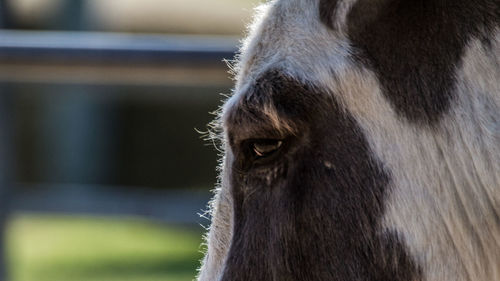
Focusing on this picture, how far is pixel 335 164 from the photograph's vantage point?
2059mm

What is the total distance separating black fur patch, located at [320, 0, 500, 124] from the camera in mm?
1954

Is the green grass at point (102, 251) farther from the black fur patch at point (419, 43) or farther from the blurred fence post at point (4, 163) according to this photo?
the black fur patch at point (419, 43)

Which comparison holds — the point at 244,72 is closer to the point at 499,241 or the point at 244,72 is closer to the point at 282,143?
the point at 282,143

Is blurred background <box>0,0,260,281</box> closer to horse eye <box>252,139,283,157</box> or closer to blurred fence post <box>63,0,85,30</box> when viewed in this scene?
blurred fence post <box>63,0,85,30</box>

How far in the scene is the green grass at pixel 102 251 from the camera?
7.01m

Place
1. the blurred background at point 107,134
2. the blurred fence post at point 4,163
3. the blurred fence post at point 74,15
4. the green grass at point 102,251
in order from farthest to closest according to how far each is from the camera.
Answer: the blurred fence post at point 74,15, the green grass at point 102,251, the blurred fence post at point 4,163, the blurred background at point 107,134

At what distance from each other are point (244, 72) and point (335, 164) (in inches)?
11.6

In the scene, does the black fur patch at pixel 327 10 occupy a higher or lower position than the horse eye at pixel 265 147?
higher

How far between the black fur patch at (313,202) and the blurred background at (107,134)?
5.34ft

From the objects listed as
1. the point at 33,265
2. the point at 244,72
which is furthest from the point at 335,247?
the point at 33,265

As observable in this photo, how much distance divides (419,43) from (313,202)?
14.0 inches

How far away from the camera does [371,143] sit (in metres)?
2.04

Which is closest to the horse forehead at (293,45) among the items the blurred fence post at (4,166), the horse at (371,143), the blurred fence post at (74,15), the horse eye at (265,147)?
the horse at (371,143)

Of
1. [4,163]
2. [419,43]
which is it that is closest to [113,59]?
[4,163]
